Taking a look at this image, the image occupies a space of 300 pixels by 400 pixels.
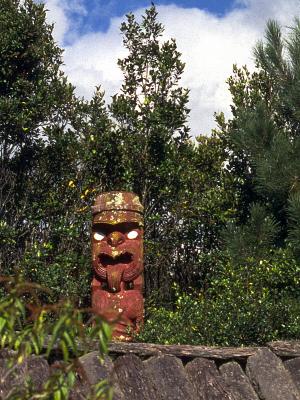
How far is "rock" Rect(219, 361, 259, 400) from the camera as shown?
19.9 feet

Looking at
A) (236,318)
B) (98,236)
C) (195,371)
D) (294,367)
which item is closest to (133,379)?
(195,371)

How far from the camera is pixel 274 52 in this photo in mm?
12070

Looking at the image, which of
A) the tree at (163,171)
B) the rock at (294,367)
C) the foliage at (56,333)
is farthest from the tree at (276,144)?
the foliage at (56,333)

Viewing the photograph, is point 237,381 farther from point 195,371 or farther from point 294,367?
point 294,367

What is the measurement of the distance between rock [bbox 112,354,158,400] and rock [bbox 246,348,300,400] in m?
0.80

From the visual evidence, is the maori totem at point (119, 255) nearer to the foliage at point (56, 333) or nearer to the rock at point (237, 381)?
the rock at point (237, 381)

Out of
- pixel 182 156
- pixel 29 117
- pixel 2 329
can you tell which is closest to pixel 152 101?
pixel 182 156

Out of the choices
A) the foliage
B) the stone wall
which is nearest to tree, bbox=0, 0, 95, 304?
the stone wall

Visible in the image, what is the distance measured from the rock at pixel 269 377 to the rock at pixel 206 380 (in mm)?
271

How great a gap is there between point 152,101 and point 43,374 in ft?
26.1

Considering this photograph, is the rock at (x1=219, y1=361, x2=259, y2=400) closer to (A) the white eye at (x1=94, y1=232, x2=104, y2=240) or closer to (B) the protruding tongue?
(B) the protruding tongue

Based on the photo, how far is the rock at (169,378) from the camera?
5902 millimetres

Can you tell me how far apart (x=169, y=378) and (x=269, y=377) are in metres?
0.78

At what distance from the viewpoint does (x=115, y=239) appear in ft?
33.8
